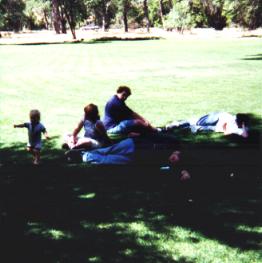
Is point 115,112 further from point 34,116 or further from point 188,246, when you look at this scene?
point 188,246

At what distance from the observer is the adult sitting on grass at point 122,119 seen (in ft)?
32.6

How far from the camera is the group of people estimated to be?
8.40 metres

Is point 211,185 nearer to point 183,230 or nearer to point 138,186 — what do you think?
point 138,186

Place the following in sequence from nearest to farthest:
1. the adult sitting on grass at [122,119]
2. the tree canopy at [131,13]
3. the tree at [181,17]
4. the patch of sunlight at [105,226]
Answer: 1. the patch of sunlight at [105,226]
2. the adult sitting on grass at [122,119]
3. the tree canopy at [131,13]
4. the tree at [181,17]

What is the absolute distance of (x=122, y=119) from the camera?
10.4 m

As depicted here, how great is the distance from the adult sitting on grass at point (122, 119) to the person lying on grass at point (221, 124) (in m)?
1.20

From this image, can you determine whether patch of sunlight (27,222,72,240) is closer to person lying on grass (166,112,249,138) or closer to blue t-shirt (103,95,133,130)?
blue t-shirt (103,95,133,130)

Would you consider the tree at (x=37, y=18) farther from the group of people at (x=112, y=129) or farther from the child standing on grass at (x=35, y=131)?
the child standing on grass at (x=35, y=131)

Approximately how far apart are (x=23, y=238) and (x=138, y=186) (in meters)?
2.30

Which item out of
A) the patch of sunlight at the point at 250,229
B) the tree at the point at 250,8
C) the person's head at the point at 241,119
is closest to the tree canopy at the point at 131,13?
the tree at the point at 250,8

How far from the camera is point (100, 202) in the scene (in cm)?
679

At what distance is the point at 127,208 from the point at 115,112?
162 inches

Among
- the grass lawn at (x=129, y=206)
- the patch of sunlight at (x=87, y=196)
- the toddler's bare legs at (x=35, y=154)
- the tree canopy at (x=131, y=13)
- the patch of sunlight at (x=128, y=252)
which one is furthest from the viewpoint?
the tree canopy at (x=131, y=13)

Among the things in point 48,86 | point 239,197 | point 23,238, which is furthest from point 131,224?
point 48,86
